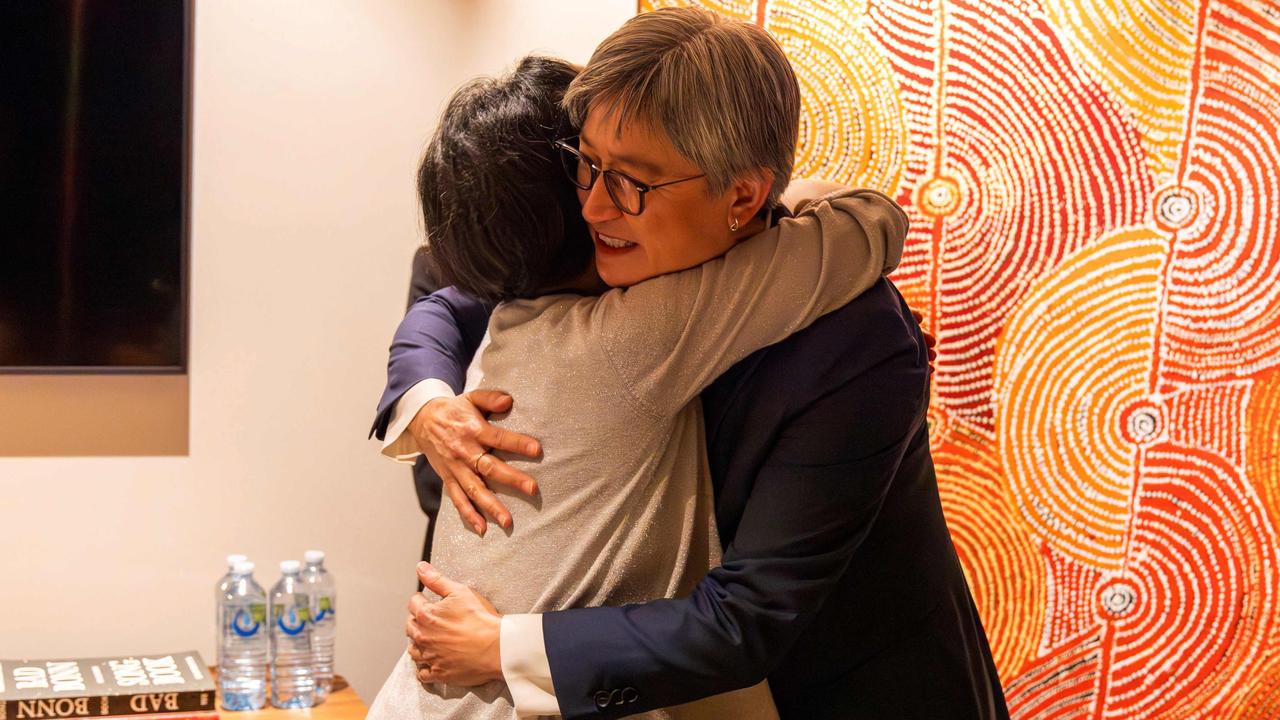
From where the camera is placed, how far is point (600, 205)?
1216 mm

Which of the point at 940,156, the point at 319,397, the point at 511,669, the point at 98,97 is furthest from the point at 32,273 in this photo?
the point at 940,156

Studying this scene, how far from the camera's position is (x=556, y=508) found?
1.15 meters

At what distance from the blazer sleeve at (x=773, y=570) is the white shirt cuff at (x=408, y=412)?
406 millimetres

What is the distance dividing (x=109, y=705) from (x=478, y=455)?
1.29 m

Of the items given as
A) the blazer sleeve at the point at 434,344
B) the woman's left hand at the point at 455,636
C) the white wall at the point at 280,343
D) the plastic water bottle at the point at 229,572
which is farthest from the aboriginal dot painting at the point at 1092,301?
the woman's left hand at the point at 455,636

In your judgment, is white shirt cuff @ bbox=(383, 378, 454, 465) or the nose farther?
white shirt cuff @ bbox=(383, 378, 454, 465)

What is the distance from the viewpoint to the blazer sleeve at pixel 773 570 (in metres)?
1.12

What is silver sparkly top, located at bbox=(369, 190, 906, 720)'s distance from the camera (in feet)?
3.72

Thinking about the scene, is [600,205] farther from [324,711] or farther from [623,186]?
[324,711]

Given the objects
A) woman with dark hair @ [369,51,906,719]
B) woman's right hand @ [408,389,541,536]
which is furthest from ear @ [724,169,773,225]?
woman's right hand @ [408,389,541,536]

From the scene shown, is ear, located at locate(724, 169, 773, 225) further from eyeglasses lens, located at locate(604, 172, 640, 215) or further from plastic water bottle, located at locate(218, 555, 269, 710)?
plastic water bottle, located at locate(218, 555, 269, 710)

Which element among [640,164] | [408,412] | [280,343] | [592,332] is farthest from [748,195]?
[280,343]

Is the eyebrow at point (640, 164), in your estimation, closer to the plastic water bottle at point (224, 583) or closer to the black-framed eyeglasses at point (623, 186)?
the black-framed eyeglasses at point (623, 186)

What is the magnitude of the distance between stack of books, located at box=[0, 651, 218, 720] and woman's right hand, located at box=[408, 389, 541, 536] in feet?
3.67
